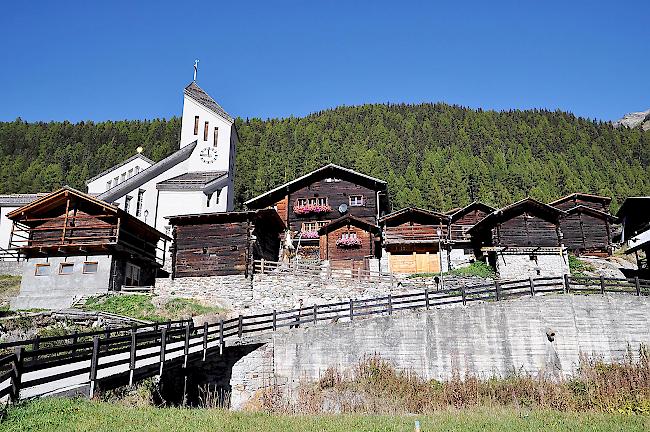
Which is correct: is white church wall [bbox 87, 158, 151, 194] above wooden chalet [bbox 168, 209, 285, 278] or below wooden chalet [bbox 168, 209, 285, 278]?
above

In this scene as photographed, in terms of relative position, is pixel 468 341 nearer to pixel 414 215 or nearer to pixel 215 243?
pixel 215 243

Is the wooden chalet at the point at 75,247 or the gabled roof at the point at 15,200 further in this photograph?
the gabled roof at the point at 15,200

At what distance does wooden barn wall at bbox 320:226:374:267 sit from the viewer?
35.8 metres

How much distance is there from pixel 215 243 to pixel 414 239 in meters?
14.5

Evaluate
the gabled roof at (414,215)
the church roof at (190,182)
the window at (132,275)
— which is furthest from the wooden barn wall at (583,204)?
the window at (132,275)

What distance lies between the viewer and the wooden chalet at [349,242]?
3550 centimetres

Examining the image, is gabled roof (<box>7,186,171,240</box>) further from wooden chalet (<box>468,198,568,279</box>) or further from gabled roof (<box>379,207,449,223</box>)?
wooden chalet (<box>468,198,568,279</box>)

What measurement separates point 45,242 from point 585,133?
407ft

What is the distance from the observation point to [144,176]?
42.2m

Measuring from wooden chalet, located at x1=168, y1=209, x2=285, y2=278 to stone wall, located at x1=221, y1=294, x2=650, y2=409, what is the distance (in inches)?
414

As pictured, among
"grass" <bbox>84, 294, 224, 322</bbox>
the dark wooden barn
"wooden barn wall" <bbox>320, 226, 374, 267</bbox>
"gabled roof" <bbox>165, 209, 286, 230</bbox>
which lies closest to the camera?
"grass" <bbox>84, 294, 224, 322</bbox>

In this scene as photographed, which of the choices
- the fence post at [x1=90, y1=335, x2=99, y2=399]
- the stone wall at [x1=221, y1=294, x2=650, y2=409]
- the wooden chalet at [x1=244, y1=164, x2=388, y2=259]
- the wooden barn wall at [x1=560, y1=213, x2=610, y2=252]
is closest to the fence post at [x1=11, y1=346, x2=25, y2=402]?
the fence post at [x1=90, y1=335, x2=99, y2=399]

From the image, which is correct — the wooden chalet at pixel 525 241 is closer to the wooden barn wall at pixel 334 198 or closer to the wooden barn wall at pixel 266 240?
the wooden barn wall at pixel 334 198

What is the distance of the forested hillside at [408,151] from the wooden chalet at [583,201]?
28.8 meters
